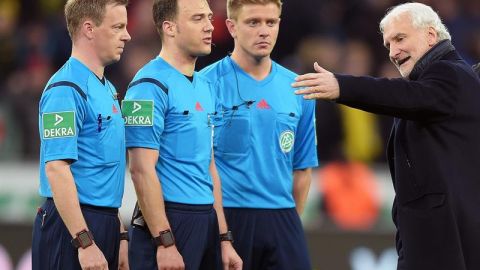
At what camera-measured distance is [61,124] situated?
18.7 ft

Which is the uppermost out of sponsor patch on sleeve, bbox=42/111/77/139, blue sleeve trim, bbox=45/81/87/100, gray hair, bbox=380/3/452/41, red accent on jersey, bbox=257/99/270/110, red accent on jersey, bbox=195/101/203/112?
gray hair, bbox=380/3/452/41

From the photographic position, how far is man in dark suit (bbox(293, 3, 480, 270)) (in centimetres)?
578

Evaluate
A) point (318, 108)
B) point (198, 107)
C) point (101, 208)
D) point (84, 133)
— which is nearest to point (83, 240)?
point (101, 208)

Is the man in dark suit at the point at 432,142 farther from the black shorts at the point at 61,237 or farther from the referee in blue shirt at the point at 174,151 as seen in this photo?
the black shorts at the point at 61,237

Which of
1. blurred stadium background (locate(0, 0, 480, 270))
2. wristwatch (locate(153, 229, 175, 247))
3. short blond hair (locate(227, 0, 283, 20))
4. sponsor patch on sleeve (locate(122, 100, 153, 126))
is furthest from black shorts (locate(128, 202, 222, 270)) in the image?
blurred stadium background (locate(0, 0, 480, 270))

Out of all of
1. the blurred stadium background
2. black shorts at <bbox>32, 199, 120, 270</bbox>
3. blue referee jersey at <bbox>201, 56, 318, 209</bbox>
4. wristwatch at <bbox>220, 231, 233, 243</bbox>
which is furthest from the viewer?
the blurred stadium background

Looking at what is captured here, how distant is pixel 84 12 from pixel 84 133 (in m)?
0.67

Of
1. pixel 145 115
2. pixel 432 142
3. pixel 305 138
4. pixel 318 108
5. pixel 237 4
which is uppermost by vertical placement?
pixel 237 4

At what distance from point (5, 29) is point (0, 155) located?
7.40 ft

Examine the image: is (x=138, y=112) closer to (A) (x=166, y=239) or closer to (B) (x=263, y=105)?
(A) (x=166, y=239)

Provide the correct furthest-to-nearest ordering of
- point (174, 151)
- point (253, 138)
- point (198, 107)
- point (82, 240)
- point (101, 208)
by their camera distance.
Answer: point (253, 138) → point (198, 107) → point (174, 151) → point (101, 208) → point (82, 240)

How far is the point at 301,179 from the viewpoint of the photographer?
7.08 metres

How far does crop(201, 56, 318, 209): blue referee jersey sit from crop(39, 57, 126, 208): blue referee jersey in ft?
3.16

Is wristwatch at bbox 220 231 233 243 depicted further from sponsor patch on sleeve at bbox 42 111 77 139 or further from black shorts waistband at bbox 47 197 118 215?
sponsor patch on sleeve at bbox 42 111 77 139
